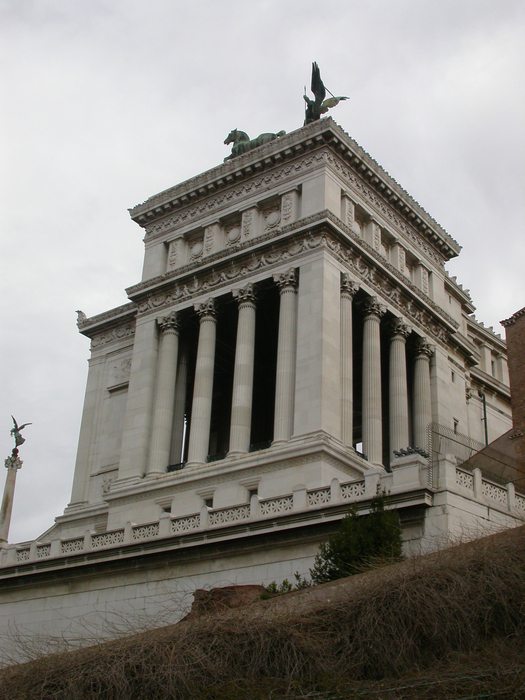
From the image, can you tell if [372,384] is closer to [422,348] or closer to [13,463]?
[422,348]

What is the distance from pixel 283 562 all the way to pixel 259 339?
3034 cm

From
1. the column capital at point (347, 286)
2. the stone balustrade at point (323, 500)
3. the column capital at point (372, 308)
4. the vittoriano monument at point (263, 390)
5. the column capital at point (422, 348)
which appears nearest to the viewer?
the stone balustrade at point (323, 500)

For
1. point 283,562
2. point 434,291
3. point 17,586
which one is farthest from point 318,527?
point 434,291

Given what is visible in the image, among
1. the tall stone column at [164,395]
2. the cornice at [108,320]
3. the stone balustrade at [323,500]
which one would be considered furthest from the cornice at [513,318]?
the cornice at [108,320]

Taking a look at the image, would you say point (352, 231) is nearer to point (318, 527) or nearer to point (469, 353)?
point (469, 353)

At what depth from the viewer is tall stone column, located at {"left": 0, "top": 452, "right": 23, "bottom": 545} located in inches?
2197

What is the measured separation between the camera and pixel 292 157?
60125 millimetres

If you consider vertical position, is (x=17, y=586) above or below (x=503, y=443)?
below

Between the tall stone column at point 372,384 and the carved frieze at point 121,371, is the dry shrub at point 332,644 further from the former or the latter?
the carved frieze at point 121,371

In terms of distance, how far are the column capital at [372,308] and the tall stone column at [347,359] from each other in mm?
1495

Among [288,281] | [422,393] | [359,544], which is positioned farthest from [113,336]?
[359,544]

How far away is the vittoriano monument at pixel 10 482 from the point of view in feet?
183

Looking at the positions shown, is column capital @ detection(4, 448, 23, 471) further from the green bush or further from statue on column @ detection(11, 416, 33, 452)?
the green bush

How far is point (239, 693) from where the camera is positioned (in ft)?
80.1
